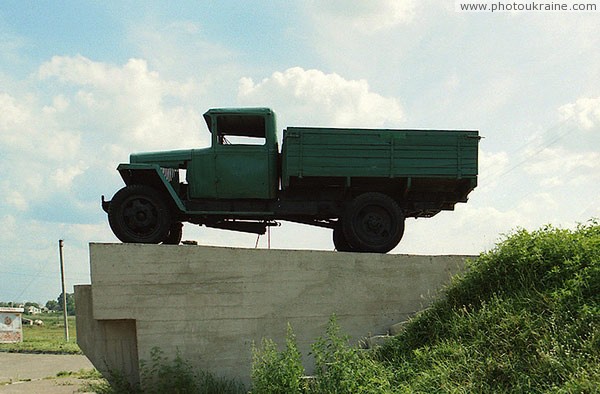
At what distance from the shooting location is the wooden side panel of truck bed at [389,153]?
8.16m

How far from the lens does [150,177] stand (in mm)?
8414

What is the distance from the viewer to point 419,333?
6832 millimetres

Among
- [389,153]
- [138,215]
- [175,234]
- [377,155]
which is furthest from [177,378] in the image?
[389,153]

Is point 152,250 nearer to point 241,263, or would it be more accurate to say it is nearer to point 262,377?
point 241,263

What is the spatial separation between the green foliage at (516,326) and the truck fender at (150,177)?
13.0ft

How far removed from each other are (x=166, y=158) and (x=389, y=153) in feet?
12.0

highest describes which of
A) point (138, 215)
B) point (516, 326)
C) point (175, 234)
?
point (138, 215)

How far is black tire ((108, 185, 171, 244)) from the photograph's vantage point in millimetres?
8227

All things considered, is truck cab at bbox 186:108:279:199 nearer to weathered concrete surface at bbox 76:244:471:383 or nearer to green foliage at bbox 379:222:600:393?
weathered concrete surface at bbox 76:244:471:383

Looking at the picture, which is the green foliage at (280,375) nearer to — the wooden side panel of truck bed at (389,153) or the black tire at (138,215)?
the wooden side panel of truck bed at (389,153)

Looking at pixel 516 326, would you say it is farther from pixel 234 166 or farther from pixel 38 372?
pixel 38 372

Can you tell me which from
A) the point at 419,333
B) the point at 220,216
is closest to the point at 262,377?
the point at 419,333

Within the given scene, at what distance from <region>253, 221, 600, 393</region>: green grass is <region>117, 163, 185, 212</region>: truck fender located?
2.75 metres

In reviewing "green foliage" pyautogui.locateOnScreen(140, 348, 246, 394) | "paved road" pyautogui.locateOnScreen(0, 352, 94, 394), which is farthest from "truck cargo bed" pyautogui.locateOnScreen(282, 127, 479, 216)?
"paved road" pyautogui.locateOnScreen(0, 352, 94, 394)
